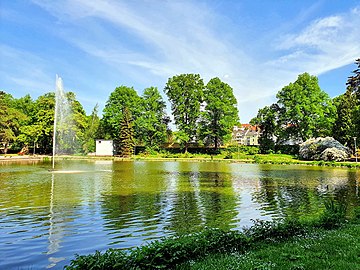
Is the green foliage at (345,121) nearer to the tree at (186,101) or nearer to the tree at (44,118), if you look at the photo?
the tree at (186,101)

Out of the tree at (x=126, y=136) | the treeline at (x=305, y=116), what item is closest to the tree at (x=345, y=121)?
the treeline at (x=305, y=116)

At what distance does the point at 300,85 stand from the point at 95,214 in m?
58.2

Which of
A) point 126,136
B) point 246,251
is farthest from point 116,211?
point 126,136

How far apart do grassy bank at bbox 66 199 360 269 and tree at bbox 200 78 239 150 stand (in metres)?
55.1

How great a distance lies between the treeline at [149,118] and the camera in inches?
2419

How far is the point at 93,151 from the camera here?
70.9 metres

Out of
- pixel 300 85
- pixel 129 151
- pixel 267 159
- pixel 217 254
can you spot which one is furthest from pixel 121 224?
pixel 300 85

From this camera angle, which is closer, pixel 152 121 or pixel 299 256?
pixel 299 256

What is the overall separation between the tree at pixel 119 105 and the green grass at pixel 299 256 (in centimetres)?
6046

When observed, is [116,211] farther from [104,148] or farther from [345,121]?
[345,121]

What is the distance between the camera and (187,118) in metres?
66.7

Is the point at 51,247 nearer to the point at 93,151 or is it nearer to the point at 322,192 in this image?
the point at 322,192

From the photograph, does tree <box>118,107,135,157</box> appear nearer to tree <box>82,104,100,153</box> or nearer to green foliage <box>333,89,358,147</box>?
tree <box>82,104,100,153</box>

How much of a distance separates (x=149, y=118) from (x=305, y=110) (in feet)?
103
